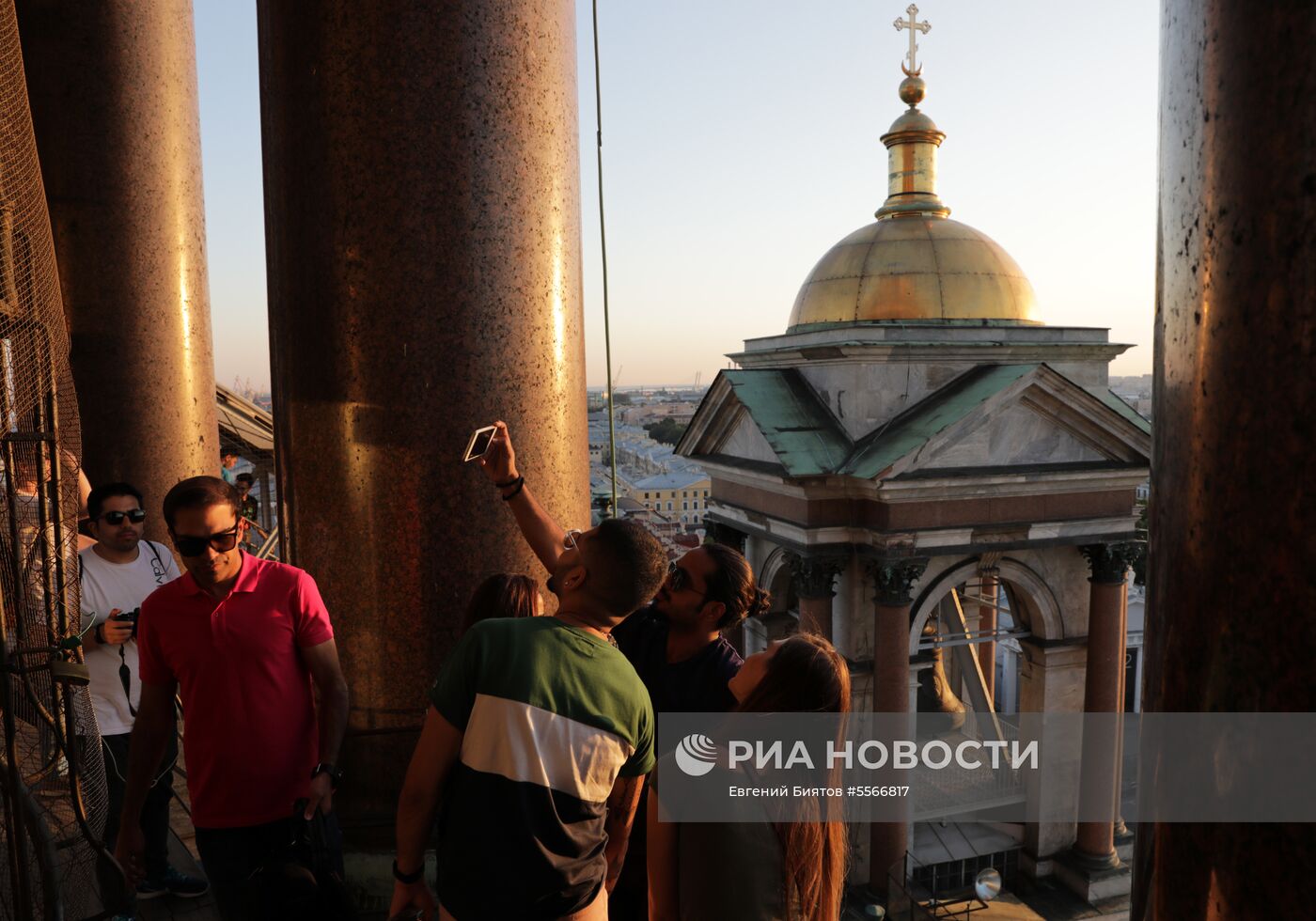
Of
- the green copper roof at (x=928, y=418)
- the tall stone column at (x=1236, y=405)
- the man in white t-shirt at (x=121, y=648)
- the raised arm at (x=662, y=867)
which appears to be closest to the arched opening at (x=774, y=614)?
the green copper roof at (x=928, y=418)

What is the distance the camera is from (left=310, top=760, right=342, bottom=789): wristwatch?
3113 mm

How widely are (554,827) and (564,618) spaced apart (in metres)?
0.49

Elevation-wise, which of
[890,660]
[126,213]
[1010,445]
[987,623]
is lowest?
[987,623]

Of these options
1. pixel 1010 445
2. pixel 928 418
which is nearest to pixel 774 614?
pixel 928 418

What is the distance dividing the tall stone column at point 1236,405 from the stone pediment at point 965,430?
1478cm

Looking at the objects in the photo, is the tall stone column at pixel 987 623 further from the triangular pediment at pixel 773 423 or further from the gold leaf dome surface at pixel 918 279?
the triangular pediment at pixel 773 423

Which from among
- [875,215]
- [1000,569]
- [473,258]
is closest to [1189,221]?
[473,258]

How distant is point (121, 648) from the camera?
4070mm

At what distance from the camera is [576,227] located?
12.4 ft

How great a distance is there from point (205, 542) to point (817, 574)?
1393 centimetres

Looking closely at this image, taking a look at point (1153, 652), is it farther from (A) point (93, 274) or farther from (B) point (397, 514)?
(A) point (93, 274)

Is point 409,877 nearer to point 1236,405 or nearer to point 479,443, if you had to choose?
point 479,443

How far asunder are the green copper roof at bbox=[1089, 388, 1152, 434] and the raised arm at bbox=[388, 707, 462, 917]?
15805 millimetres

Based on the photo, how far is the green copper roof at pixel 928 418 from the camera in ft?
51.6
